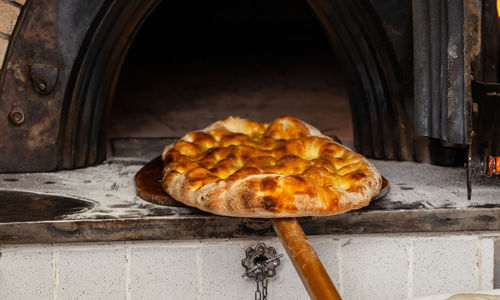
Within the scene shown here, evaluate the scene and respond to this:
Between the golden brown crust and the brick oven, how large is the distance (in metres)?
0.09

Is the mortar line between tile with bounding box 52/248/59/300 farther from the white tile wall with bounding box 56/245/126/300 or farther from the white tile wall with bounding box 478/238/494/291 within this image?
the white tile wall with bounding box 478/238/494/291

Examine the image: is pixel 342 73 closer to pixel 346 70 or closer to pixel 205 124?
pixel 346 70

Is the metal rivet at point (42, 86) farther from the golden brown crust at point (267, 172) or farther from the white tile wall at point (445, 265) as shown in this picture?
the white tile wall at point (445, 265)

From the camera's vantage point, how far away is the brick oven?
5.18 feet

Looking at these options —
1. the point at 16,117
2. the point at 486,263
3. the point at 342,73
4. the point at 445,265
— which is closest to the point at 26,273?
the point at 16,117

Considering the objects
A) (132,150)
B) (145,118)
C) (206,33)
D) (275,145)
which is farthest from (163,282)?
(206,33)

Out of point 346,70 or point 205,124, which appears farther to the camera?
point 205,124

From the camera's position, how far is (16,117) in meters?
2.02

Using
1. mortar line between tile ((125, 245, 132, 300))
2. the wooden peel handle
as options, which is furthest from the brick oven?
the wooden peel handle

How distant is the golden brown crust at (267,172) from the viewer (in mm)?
1394

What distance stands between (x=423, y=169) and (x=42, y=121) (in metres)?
1.21

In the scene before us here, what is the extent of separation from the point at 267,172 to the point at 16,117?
894 millimetres

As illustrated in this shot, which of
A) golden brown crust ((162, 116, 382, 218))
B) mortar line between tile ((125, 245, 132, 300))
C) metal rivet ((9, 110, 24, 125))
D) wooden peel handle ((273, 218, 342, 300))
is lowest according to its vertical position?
mortar line between tile ((125, 245, 132, 300))

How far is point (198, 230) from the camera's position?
5.10 feet
